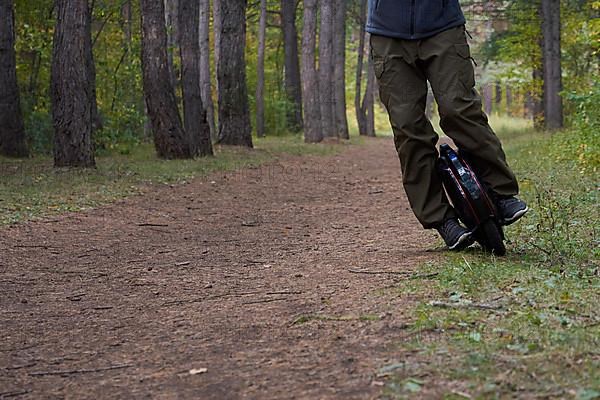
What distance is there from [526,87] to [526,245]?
24.4 metres

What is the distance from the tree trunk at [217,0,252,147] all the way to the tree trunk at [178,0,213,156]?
5.69 feet

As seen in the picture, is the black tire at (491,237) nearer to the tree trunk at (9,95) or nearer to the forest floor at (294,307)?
the forest floor at (294,307)

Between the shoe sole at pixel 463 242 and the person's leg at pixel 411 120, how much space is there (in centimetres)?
17

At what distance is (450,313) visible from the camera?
4.02 metres

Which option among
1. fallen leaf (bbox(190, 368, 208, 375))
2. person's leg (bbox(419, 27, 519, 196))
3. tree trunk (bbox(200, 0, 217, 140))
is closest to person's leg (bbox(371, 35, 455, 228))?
person's leg (bbox(419, 27, 519, 196))

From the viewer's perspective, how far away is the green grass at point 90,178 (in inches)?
399

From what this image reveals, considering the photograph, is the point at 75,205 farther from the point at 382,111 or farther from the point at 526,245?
the point at 382,111

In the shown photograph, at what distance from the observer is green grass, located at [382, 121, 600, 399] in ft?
9.91

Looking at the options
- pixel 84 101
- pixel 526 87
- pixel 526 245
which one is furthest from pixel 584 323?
pixel 526 87

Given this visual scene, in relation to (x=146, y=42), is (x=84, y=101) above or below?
below

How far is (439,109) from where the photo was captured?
541cm

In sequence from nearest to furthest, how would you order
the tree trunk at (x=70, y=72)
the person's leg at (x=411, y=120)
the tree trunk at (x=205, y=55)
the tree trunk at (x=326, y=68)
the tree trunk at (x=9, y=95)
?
1. the person's leg at (x=411, y=120)
2. the tree trunk at (x=70, y=72)
3. the tree trunk at (x=9, y=95)
4. the tree trunk at (x=205, y=55)
5. the tree trunk at (x=326, y=68)

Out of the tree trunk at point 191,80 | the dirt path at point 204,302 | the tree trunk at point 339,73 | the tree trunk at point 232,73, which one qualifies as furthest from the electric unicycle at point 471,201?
the tree trunk at point 339,73

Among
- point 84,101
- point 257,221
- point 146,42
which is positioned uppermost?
point 146,42
